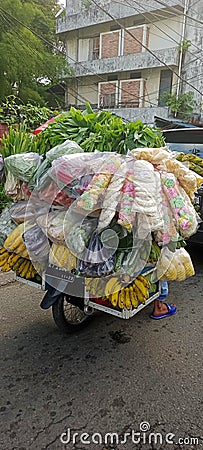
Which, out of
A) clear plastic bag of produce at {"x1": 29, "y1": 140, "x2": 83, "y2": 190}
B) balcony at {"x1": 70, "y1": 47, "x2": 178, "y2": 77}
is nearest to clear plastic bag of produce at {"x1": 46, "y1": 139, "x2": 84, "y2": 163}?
clear plastic bag of produce at {"x1": 29, "y1": 140, "x2": 83, "y2": 190}

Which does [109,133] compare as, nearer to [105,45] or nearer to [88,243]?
[88,243]

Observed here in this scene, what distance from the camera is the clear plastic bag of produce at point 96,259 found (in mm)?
2006

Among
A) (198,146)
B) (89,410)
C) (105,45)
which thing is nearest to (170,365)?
(89,410)

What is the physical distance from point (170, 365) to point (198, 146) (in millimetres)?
2866

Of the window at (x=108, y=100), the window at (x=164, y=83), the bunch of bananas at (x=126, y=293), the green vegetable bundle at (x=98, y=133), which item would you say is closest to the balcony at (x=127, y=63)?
the window at (x=164, y=83)

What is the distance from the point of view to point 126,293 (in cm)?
205

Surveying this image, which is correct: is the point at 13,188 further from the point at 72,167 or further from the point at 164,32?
the point at 164,32

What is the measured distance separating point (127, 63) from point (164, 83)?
2041 millimetres

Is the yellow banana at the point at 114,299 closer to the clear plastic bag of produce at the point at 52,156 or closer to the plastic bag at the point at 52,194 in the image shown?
the plastic bag at the point at 52,194

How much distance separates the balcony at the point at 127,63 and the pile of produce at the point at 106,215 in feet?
47.4

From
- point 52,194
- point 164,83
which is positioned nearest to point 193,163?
point 52,194

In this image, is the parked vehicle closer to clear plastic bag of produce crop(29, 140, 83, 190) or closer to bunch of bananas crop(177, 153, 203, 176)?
bunch of bananas crop(177, 153, 203, 176)

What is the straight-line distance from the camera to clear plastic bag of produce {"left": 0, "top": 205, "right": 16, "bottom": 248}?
8.05 ft

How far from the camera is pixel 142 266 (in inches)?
81.4
